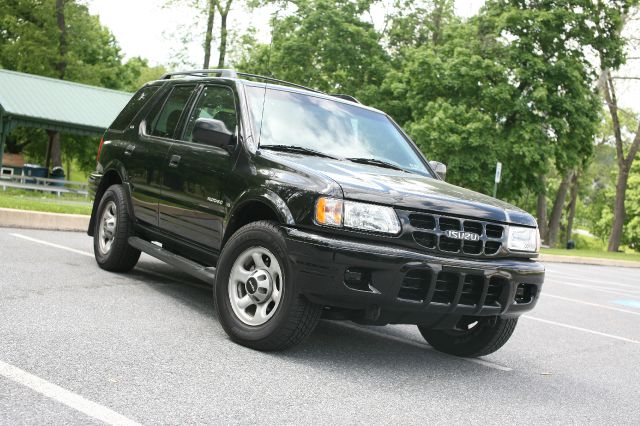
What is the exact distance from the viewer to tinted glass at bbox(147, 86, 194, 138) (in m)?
6.84

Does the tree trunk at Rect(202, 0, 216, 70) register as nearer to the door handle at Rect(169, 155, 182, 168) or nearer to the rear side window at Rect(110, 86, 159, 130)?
the rear side window at Rect(110, 86, 159, 130)

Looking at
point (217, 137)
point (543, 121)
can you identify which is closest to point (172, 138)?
point (217, 137)

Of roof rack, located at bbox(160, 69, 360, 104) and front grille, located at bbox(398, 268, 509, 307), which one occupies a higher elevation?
roof rack, located at bbox(160, 69, 360, 104)

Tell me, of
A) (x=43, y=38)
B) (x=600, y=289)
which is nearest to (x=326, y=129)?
(x=600, y=289)

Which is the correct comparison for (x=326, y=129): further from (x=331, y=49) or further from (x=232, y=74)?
(x=331, y=49)

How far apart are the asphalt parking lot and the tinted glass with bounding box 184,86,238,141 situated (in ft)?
5.08

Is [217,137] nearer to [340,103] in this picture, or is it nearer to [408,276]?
[340,103]

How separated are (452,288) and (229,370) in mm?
1487

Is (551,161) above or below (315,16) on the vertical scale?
below

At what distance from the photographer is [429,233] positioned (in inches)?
188

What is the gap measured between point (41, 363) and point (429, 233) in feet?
7.94

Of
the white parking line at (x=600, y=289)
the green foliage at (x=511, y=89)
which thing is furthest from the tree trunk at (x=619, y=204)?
the white parking line at (x=600, y=289)

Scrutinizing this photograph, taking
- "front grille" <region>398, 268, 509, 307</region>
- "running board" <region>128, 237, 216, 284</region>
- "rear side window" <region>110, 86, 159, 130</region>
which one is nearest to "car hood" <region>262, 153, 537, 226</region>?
"front grille" <region>398, 268, 509, 307</region>

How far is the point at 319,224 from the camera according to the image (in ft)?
15.5
